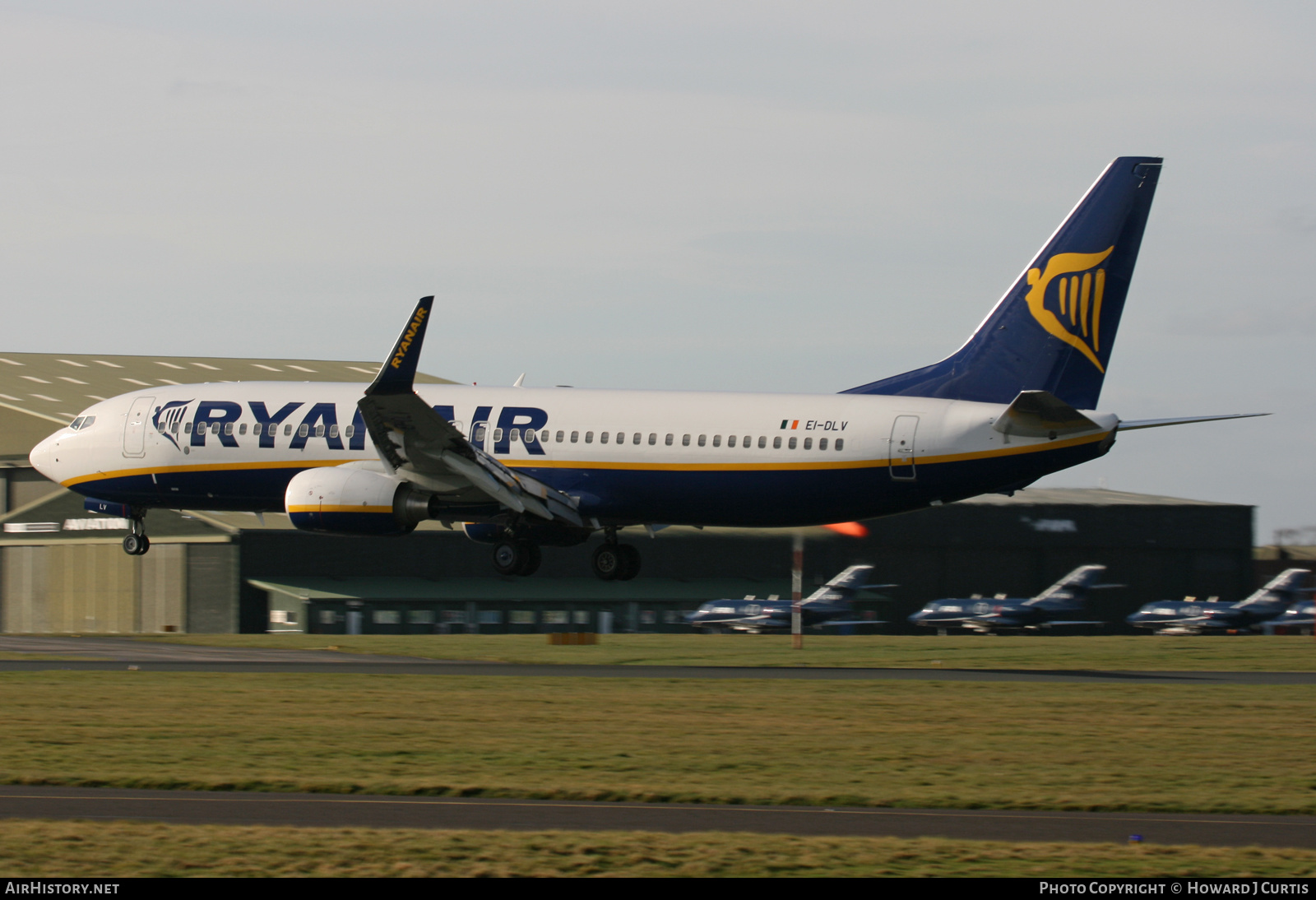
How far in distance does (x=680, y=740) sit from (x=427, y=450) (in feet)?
58.4

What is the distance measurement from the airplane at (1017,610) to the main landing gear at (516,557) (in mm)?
41558

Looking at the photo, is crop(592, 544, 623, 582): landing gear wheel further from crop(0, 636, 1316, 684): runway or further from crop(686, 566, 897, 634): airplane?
crop(686, 566, 897, 634): airplane

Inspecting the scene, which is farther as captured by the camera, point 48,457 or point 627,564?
point 48,457

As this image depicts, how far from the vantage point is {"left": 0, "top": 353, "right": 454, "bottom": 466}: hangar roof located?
267 ft

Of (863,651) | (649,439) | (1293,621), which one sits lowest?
(863,651)

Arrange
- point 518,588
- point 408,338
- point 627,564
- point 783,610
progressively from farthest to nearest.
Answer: point 518,588
point 783,610
point 627,564
point 408,338

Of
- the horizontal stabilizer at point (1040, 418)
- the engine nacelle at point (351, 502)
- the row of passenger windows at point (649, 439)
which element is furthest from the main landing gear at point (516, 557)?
the horizontal stabilizer at point (1040, 418)

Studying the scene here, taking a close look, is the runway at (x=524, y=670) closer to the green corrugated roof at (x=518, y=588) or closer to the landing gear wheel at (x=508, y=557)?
the landing gear wheel at (x=508, y=557)

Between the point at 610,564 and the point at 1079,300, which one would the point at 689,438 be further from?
the point at 1079,300

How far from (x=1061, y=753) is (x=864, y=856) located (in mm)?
11568

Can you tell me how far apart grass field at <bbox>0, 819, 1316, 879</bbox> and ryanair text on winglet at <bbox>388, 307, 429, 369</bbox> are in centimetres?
2403

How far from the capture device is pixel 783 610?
80.7 meters

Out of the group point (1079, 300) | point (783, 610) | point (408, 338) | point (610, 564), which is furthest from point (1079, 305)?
point (783, 610)

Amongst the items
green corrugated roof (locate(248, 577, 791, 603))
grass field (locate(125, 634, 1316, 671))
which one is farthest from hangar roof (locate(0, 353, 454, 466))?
grass field (locate(125, 634, 1316, 671))
